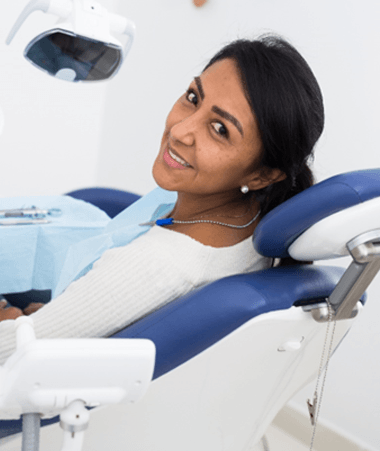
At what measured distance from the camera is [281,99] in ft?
3.02

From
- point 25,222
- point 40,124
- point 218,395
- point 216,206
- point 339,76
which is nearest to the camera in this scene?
point 218,395

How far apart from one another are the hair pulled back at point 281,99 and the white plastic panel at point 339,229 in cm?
24

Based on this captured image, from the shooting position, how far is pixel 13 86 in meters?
2.56

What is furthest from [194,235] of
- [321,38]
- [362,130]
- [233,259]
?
[321,38]

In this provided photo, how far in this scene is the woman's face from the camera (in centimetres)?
94

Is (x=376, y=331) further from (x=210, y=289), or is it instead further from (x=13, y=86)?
(x=13, y=86)

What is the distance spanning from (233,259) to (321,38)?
1.21 m

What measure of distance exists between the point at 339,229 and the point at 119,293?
371 mm

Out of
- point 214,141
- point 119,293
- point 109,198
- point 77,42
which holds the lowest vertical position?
point 109,198

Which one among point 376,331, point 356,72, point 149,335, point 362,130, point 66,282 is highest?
point 356,72

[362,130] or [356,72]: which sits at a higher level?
[356,72]

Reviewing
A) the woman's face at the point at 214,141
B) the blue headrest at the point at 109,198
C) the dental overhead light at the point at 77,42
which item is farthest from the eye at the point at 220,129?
the blue headrest at the point at 109,198

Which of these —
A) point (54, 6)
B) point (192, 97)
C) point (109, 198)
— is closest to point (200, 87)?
point (192, 97)

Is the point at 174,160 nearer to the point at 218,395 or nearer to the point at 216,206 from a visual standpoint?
the point at 216,206
